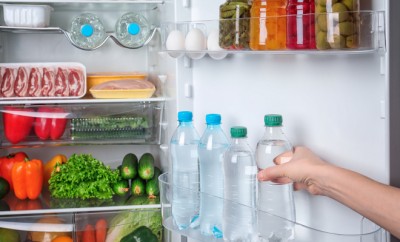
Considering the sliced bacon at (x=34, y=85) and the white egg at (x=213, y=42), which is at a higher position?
the white egg at (x=213, y=42)

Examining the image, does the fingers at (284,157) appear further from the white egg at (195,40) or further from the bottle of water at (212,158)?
the white egg at (195,40)

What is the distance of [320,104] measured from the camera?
1387 millimetres

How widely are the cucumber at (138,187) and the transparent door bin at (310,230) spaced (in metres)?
0.80

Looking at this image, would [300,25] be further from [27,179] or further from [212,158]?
[27,179]

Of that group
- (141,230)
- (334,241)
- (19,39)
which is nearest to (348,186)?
(334,241)

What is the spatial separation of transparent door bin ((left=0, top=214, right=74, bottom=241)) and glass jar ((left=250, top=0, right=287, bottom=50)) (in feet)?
4.24

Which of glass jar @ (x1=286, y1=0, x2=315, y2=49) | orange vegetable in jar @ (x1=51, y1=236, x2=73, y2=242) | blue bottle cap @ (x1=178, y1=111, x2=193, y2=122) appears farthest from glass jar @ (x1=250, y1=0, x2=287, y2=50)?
orange vegetable in jar @ (x1=51, y1=236, x2=73, y2=242)

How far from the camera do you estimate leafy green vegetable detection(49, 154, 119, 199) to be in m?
2.38

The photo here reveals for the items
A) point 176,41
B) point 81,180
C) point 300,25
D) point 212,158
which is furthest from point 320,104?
point 81,180

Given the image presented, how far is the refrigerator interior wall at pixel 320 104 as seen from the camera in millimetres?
1248

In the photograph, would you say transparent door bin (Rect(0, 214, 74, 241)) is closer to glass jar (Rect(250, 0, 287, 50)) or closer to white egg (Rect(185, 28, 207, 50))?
white egg (Rect(185, 28, 207, 50))

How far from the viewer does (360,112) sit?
4.22 feet

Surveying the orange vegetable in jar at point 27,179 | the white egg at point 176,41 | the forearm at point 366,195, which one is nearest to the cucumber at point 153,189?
the orange vegetable in jar at point 27,179

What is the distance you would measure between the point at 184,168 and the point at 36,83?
100 centimetres
